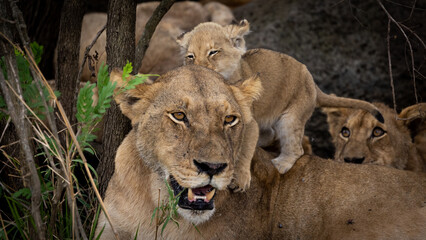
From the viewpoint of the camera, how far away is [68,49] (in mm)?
4359

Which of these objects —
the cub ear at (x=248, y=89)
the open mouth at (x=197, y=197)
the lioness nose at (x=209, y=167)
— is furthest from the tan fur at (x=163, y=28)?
the lioness nose at (x=209, y=167)

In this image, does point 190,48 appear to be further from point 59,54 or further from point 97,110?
point 97,110

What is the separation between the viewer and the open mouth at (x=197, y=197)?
2.79 meters

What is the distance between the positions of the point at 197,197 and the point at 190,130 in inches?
13.8

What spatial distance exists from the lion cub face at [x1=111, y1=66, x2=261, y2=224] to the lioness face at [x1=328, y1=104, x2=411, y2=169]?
5.23 ft

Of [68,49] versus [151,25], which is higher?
[151,25]

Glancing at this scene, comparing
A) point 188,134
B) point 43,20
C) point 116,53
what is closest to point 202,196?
point 188,134

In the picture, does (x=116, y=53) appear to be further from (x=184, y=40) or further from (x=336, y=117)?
(x=336, y=117)

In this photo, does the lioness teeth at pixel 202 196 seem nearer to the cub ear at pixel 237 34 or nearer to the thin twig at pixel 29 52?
the thin twig at pixel 29 52

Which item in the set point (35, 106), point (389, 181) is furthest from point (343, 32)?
point (35, 106)

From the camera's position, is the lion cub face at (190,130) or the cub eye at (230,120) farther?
the cub eye at (230,120)

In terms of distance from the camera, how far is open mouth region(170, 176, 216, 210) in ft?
9.14

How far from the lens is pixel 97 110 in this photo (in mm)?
2717

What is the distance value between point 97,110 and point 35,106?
29 centimetres
